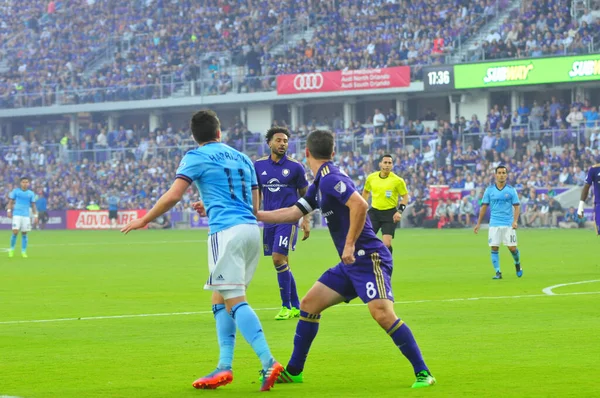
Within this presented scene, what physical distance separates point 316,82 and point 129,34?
52.8ft

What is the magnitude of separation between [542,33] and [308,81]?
13.3 meters

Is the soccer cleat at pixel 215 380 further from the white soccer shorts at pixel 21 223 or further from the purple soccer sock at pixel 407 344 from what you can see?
the white soccer shorts at pixel 21 223

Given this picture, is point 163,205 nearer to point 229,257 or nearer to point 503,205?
point 229,257

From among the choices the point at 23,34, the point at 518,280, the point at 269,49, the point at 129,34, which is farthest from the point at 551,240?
the point at 23,34

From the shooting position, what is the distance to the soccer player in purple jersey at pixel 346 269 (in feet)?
28.2

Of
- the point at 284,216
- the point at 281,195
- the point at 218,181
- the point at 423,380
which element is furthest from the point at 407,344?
the point at 281,195

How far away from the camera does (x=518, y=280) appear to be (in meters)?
20.1

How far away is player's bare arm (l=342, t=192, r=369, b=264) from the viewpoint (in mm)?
8602

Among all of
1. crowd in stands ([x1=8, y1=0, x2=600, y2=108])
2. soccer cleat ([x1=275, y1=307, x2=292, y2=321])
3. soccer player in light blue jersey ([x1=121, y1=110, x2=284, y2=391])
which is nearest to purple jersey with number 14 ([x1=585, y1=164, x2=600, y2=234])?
soccer cleat ([x1=275, y1=307, x2=292, y2=321])

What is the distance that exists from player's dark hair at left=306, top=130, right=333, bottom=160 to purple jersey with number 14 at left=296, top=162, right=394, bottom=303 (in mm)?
88

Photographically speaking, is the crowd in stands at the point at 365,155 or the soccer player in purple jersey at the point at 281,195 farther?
the crowd in stands at the point at 365,155

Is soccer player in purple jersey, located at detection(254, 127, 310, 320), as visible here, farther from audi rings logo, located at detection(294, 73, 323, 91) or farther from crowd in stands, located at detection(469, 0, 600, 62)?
audi rings logo, located at detection(294, 73, 323, 91)

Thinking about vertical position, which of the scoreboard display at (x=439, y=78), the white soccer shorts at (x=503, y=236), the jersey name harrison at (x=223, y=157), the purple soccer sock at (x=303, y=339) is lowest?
the white soccer shorts at (x=503, y=236)

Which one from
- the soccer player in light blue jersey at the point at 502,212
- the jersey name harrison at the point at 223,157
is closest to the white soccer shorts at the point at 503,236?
the soccer player in light blue jersey at the point at 502,212
